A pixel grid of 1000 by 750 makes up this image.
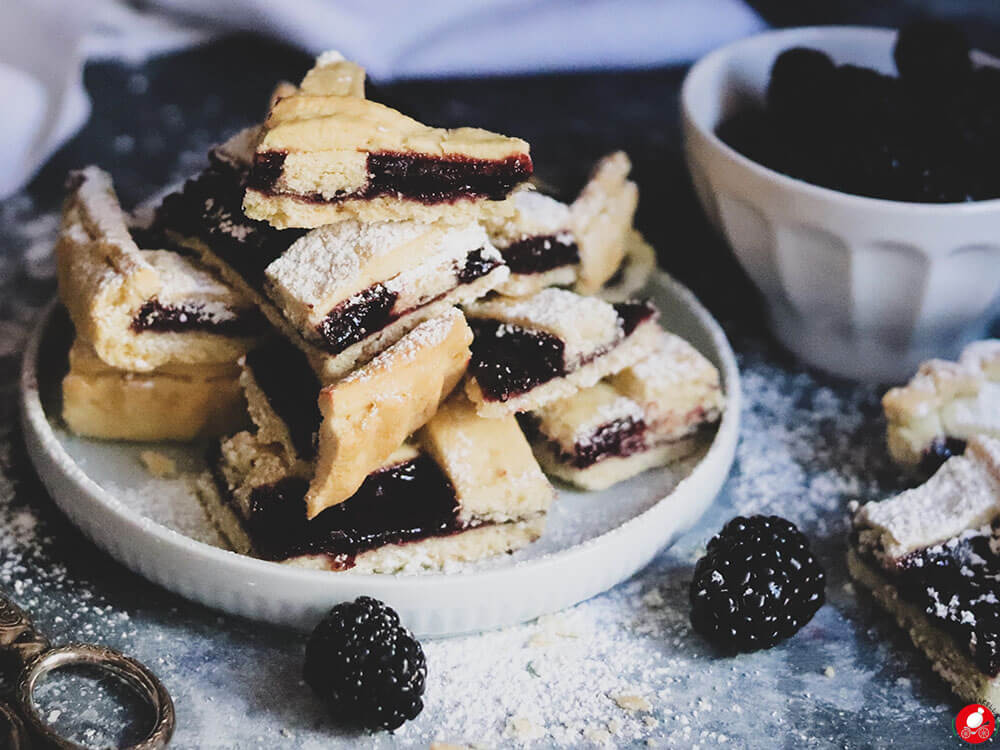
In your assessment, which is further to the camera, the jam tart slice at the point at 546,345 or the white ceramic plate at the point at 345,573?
the jam tart slice at the point at 546,345

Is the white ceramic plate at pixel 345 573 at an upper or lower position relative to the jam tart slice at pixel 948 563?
upper

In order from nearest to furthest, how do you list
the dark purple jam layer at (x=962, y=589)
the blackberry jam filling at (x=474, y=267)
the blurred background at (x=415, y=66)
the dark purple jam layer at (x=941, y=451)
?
the dark purple jam layer at (x=962, y=589) → the blackberry jam filling at (x=474, y=267) → the dark purple jam layer at (x=941, y=451) → the blurred background at (x=415, y=66)

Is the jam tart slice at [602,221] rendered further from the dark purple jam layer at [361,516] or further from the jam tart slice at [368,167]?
the dark purple jam layer at [361,516]

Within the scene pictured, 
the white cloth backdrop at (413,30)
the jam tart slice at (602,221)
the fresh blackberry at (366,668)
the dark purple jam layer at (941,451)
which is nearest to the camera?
the fresh blackberry at (366,668)

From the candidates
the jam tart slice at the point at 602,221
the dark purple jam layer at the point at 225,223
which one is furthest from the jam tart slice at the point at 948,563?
the dark purple jam layer at the point at 225,223

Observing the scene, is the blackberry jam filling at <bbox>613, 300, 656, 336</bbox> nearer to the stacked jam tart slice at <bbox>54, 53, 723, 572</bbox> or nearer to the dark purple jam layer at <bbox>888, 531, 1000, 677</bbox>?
the stacked jam tart slice at <bbox>54, 53, 723, 572</bbox>

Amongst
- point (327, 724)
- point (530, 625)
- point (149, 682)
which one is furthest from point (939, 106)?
point (149, 682)
